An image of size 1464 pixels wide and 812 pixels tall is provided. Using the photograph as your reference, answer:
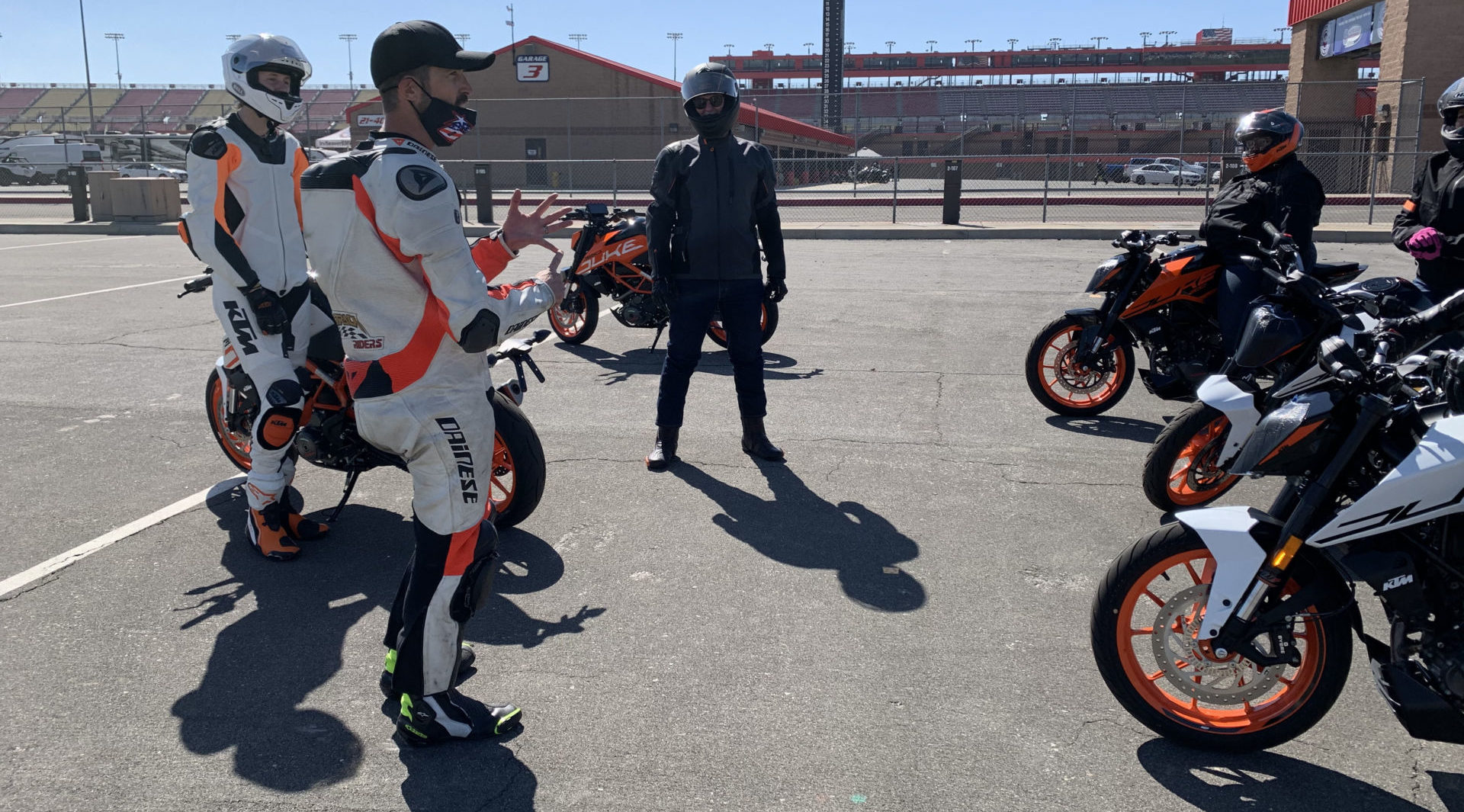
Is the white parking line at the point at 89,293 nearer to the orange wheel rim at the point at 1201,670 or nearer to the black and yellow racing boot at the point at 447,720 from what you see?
the black and yellow racing boot at the point at 447,720

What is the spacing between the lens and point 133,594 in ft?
13.8

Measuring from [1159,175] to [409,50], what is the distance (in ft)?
135

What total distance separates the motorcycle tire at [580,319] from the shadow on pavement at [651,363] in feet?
0.26

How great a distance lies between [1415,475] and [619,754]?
219 centimetres

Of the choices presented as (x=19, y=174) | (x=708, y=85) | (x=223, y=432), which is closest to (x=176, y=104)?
(x=19, y=174)

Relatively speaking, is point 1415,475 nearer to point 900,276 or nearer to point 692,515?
point 692,515

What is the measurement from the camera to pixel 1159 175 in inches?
1566

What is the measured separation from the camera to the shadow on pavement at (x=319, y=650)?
2994mm

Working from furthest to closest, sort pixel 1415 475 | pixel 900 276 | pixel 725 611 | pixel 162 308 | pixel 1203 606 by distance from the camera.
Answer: pixel 900 276 → pixel 162 308 → pixel 725 611 → pixel 1203 606 → pixel 1415 475

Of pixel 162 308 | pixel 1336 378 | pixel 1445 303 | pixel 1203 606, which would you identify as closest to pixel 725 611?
pixel 1203 606

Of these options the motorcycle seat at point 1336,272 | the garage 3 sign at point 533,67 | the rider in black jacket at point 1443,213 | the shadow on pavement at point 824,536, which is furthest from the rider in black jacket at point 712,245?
the garage 3 sign at point 533,67

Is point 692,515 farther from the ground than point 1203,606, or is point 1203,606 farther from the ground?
A: point 1203,606

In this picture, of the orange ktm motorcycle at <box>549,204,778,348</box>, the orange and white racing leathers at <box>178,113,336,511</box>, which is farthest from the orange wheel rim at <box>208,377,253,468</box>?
the orange ktm motorcycle at <box>549,204,778,348</box>

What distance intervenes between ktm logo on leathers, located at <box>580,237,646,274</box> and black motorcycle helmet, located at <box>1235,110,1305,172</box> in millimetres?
4715
